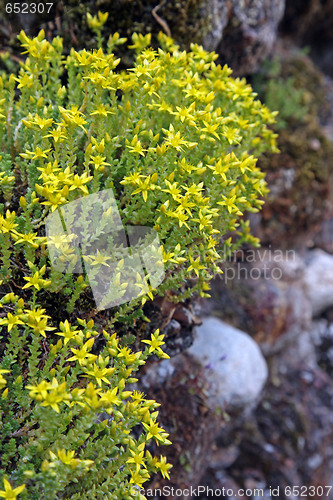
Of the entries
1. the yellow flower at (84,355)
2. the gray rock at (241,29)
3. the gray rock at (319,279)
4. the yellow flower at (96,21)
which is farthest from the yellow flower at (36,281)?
the gray rock at (319,279)

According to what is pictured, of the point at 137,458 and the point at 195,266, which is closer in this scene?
the point at 137,458

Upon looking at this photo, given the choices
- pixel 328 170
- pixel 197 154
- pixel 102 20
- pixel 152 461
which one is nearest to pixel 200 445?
pixel 152 461

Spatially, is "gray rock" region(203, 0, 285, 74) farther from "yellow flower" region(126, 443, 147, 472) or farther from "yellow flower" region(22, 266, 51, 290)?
"yellow flower" region(126, 443, 147, 472)

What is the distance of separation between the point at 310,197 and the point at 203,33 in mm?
2309

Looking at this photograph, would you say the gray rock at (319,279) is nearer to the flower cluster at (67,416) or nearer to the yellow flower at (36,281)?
the flower cluster at (67,416)

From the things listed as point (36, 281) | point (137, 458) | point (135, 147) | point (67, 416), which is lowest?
point (137, 458)

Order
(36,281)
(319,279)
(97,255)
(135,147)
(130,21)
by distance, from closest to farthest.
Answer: (36,281)
(97,255)
(135,147)
(130,21)
(319,279)

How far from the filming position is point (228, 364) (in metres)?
3.40

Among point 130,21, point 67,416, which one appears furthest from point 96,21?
point 67,416

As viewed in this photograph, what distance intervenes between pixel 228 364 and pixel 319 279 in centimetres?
216

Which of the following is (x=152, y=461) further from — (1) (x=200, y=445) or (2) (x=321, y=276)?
(2) (x=321, y=276)

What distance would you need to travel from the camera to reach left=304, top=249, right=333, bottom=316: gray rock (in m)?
4.96

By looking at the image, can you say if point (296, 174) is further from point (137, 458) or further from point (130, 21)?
point (137, 458)

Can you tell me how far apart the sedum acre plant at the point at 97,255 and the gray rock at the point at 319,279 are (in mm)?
2875
